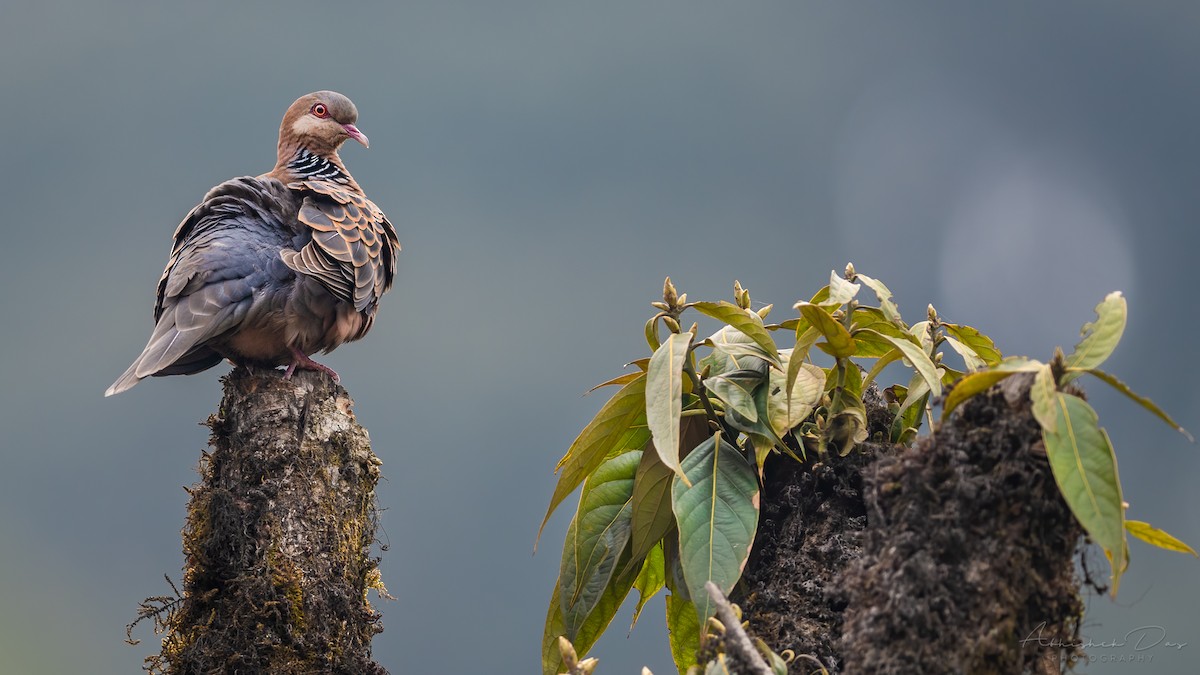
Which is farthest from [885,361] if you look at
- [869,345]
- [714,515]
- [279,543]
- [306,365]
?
[306,365]

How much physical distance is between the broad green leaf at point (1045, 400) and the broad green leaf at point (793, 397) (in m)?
0.73

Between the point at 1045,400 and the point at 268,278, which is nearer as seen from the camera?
the point at 1045,400

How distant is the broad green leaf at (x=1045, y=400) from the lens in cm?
186

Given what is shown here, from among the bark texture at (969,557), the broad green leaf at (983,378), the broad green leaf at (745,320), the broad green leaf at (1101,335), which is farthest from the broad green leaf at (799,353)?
the broad green leaf at (1101,335)

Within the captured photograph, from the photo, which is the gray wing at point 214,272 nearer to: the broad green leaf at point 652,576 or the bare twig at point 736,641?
the broad green leaf at point 652,576

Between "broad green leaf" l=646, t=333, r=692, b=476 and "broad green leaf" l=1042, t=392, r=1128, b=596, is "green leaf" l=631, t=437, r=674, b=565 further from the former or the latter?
"broad green leaf" l=1042, t=392, r=1128, b=596

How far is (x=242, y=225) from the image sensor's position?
473cm

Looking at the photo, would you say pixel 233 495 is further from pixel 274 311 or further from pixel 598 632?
pixel 598 632

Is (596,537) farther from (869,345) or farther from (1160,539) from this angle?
(1160,539)

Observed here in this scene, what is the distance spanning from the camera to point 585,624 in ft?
9.78

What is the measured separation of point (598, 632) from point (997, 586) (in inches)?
51.2

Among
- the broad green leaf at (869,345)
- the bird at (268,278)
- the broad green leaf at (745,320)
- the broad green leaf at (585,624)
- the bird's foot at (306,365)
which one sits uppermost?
the bird at (268,278)

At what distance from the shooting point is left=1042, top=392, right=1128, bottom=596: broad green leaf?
1.79 meters

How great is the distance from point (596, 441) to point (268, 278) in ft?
6.96
